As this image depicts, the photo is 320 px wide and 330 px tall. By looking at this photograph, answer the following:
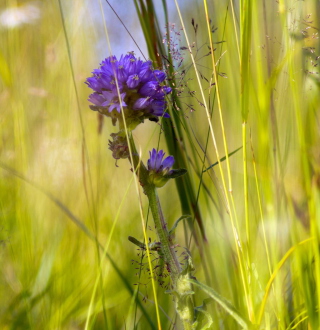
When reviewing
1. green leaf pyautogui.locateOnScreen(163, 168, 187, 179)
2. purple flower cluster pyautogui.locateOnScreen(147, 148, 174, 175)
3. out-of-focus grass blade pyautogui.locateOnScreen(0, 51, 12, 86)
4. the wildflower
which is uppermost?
out-of-focus grass blade pyautogui.locateOnScreen(0, 51, 12, 86)

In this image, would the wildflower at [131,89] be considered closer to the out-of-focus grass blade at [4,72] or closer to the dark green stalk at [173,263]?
the dark green stalk at [173,263]

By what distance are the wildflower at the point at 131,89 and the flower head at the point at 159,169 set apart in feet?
0.19

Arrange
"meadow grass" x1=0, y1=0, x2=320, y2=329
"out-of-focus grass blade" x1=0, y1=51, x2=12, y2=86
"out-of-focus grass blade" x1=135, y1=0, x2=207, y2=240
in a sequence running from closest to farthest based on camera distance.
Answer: "meadow grass" x1=0, y1=0, x2=320, y2=329, "out-of-focus grass blade" x1=135, y1=0, x2=207, y2=240, "out-of-focus grass blade" x1=0, y1=51, x2=12, y2=86

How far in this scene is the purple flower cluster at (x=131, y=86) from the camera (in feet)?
1.93

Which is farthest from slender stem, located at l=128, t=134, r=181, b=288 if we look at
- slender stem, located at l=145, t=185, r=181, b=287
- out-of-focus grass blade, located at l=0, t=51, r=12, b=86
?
out-of-focus grass blade, located at l=0, t=51, r=12, b=86

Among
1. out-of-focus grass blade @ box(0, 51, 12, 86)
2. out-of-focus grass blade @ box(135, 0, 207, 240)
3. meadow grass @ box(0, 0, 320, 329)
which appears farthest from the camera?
out-of-focus grass blade @ box(0, 51, 12, 86)

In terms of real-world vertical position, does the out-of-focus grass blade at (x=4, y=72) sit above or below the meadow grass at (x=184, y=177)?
above

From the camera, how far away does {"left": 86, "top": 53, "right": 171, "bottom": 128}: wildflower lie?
59 cm

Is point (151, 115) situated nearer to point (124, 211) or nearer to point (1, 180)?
point (124, 211)

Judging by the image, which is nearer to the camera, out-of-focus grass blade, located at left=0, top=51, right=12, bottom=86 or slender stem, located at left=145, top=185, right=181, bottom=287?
slender stem, located at left=145, top=185, right=181, bottom=287

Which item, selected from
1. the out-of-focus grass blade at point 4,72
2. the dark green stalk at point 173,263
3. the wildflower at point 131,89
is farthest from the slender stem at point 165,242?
the out-of-focus grass blade at point 4,72

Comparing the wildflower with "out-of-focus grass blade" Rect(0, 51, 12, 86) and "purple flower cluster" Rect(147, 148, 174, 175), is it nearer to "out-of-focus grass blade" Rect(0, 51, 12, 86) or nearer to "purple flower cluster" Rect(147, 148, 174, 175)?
"purple flower cluster" Rect(147, 148, 174, 175)

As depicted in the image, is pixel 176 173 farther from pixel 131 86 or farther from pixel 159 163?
pixel 131 86

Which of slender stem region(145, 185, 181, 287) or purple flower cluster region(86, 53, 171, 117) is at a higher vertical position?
purple flower cluster region(86, 53, 171, 117)
